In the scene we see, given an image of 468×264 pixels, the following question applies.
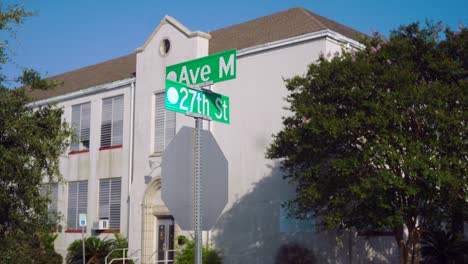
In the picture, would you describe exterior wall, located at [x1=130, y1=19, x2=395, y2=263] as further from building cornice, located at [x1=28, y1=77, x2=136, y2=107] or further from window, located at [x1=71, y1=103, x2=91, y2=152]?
window, located at [x1=71, y1=103, x2=91, y2=152]

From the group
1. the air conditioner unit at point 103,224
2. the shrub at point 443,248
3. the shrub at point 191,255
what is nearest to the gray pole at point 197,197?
the shrub at point 443,248

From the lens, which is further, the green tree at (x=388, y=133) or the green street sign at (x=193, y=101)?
the green tree at (x=388, y=133)

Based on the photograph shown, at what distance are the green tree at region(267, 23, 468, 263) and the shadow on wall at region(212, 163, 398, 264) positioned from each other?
11.3 feet

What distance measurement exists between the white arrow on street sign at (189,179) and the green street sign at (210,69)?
76 cm

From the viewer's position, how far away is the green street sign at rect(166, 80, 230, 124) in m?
6.72

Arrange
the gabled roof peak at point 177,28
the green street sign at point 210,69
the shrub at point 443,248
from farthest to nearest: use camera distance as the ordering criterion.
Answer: the gabled roof peak at point 177,28, the shrub at point 443,248, the green street sign at point 210,69

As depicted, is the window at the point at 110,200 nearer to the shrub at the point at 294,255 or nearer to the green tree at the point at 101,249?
the green tree at the point at 101,249

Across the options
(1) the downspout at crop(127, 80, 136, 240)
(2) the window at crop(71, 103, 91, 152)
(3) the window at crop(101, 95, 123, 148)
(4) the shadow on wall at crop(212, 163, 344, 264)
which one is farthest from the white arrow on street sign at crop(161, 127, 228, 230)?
(2) the window at crop(71, 103, 91, 152)

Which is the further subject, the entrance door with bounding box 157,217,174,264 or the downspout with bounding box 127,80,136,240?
the downspout with bounding box 127,80,136,240

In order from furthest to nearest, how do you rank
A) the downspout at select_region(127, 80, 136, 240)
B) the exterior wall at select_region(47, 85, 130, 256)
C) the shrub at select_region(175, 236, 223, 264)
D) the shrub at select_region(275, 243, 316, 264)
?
1. the exterior wall at select_region(47, 85, 130, 256)
2. the downspout at select_region(127, 80, 136, 240)
3. the shrub at select_region(175, 236, 223, 264)
4. the shrub at select_region(275, 243, 316, 264)

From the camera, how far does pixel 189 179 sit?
6.53 m

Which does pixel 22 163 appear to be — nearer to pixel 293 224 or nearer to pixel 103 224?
pixel 293 224

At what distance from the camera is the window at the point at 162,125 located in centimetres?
2714

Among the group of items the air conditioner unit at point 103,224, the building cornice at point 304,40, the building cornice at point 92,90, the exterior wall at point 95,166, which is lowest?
the air conditioner unit at point 103,224
